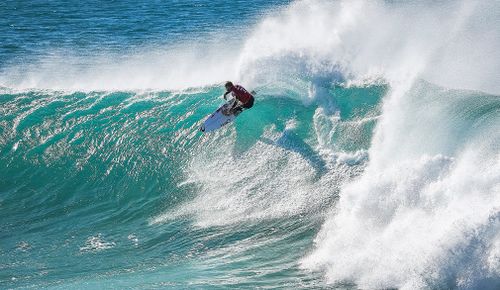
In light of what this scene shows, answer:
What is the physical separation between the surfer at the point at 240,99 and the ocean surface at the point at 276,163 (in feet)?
1.73

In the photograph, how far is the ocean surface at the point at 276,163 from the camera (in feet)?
40.2

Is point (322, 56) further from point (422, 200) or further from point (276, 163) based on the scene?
point (422, 200)

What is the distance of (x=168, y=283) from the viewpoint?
12.2 metres

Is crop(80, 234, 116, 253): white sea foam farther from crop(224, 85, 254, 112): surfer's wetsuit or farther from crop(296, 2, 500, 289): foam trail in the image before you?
crop(224, 85, 254, 112): surfer's wetsuit

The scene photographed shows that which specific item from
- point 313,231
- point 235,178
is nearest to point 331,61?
point 235,178

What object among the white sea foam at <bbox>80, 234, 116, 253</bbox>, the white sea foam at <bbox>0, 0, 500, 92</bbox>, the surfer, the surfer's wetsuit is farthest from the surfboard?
the white sea foam at <bbox>80, 234, 116, 253</bbox>

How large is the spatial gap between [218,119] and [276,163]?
2410 mm

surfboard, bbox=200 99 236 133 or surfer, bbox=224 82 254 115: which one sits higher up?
surfer, bbox=224 82 254 115

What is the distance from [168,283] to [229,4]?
967 inches

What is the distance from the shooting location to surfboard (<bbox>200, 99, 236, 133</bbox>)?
1747 centimetres

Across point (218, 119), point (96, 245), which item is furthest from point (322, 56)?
point (96, 245)

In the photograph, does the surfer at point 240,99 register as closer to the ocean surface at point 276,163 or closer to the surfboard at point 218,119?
the surfboard at point 218,119

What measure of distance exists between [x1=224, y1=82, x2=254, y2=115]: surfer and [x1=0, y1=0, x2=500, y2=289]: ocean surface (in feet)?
1.73

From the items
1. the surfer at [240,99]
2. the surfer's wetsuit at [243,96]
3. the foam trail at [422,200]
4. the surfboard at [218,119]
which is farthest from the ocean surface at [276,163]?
the surfer's wetsuit at [243,96]
